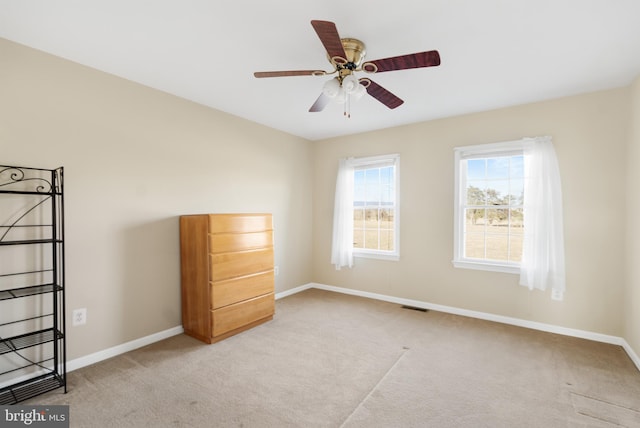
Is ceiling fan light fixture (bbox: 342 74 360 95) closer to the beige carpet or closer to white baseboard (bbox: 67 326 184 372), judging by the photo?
the beige carpet

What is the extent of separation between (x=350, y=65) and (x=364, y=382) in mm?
2310

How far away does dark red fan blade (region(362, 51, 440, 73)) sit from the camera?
5.51ft

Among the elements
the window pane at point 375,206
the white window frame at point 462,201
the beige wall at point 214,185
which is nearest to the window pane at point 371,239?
the window pane at point 375,206

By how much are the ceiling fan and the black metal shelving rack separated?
189cm

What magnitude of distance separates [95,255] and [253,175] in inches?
79.3

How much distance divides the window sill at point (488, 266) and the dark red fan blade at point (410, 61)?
2.71 metres

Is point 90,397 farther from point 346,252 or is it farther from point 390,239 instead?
point 390,239

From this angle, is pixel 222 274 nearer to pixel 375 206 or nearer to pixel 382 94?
pixel 382 94

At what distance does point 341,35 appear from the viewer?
81.3 inches

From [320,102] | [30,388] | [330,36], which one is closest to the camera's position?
[330,36]

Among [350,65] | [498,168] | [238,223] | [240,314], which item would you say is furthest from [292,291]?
[350,65]

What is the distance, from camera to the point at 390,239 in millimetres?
4422

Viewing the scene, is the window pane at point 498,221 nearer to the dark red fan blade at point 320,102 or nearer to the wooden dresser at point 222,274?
the dark red fan blade at point 320,102

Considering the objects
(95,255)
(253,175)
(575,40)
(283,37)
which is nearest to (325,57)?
(283,37)
